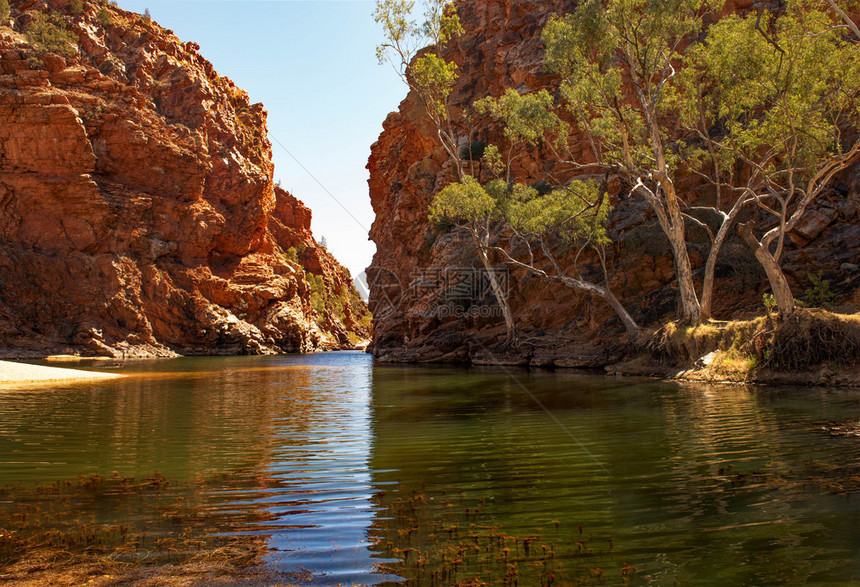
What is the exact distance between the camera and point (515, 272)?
124 feet

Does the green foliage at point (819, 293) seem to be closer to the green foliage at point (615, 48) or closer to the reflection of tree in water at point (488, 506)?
the green foliage at point (615, 48)

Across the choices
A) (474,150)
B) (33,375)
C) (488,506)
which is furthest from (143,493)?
(474,150)

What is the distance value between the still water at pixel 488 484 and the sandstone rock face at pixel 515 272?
42.4 feet

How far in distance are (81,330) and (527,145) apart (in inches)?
1796

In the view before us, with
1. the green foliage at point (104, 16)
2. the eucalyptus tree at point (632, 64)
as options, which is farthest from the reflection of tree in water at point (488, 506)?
the green foliage at point (104, 16)

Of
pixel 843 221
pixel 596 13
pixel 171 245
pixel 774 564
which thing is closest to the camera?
pixel 774 564

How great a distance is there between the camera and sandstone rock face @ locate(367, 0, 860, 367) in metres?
24.5

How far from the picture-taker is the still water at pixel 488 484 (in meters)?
4.04

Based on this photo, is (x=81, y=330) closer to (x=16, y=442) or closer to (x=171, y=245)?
(x=171, y=245)

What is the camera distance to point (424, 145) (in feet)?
187

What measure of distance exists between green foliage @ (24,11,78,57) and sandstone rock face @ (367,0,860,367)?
114 ft

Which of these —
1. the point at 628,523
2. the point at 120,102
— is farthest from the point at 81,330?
the point at 628,523

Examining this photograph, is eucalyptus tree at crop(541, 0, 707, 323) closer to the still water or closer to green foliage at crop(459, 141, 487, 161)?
the still water

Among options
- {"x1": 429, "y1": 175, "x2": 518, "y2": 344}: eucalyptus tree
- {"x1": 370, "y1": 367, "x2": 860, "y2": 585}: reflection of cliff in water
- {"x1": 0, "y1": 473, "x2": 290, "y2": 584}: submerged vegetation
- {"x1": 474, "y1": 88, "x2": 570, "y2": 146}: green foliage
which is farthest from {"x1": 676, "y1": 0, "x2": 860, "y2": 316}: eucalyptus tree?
{"x1": 0, "y1": 473, "x2": 290, "y2": 584}: submerged vegetation
